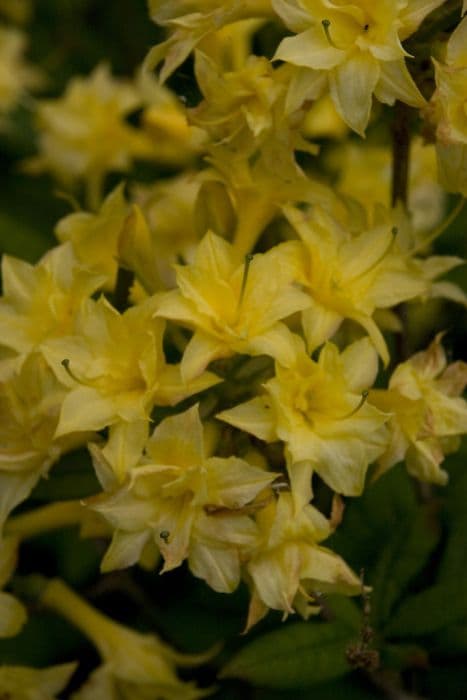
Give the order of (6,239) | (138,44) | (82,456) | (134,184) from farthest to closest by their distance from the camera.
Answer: (138,44) → (134,184) → (6,239) → (82,456)

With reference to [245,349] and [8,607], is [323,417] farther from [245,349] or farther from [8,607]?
[8,607]

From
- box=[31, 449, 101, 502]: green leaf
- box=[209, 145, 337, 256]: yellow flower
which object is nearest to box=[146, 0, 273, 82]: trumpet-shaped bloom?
box=[209, 145, 337, 256]: yellow flower

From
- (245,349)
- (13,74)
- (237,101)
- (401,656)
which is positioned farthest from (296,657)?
(13,74)

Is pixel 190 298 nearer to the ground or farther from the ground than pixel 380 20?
nearer to the ground

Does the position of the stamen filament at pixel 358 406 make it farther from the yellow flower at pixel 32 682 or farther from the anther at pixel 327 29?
the yellow flower at pixel 32 682

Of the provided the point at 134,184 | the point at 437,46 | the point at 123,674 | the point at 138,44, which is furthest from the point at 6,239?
the point at 437,46

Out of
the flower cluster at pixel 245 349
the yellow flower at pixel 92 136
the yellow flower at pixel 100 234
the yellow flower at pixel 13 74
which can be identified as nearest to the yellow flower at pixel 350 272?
the flower cluster at pixel 245 349

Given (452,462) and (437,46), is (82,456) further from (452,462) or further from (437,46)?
(437,46)
